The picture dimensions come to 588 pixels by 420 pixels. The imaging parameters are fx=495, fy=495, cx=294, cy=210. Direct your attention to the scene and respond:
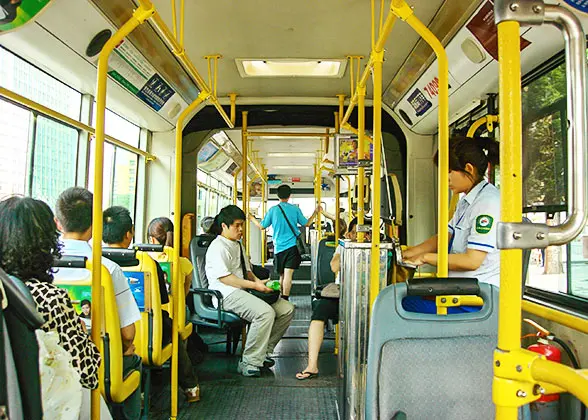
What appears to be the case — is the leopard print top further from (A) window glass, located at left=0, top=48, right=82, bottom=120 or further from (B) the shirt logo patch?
(A) window glass, located at left=0, top=48, right=82, bottom=120

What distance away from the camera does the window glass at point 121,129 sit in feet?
14.9

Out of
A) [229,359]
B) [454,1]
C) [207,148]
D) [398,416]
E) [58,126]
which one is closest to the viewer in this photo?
[398,416]

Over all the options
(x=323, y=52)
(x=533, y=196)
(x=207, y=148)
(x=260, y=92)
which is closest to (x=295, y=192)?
(x=207, y=148)

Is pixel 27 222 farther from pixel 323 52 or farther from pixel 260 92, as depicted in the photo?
pixel 260 92

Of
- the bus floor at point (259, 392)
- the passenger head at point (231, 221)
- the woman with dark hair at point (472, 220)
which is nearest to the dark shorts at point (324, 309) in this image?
the bus floor at point (259, 392)

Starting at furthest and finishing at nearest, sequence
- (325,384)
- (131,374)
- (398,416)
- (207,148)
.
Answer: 1. (207,148)
2. (325,384)
3. (131,374)
4. (398,416)

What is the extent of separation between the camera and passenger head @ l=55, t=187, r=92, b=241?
2.21 m

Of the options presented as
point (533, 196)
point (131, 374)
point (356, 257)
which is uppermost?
point (533, 196)

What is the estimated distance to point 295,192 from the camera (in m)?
13.1

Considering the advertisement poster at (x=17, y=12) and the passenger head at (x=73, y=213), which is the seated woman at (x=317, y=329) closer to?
the passenger head at (x=73, y=213)

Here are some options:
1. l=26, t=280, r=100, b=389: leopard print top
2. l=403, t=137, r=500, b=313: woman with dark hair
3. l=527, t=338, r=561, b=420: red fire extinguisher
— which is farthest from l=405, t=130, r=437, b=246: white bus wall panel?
l=26, t=280, r=100, b=389: leopard print top

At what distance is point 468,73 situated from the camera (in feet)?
11.2

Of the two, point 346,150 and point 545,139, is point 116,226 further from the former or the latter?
point 545,139

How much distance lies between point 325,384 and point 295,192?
9.35 m
